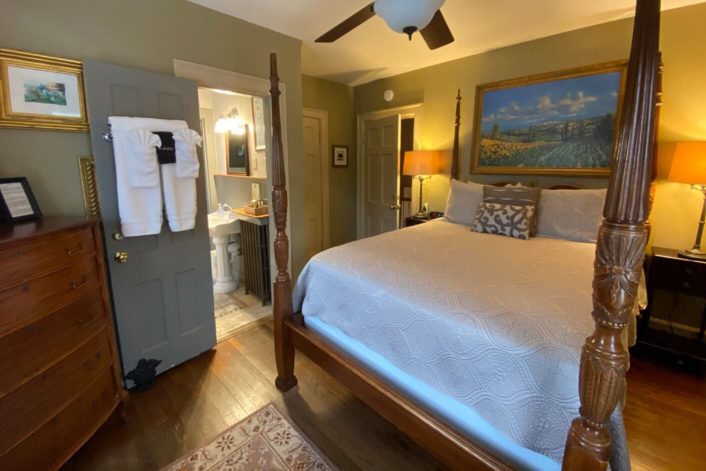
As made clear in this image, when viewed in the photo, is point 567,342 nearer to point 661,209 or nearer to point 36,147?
point 661,209

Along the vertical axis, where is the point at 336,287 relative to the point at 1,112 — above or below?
below

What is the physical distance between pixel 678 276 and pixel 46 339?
136 inches

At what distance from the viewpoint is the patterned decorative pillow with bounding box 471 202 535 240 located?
2.41 meters

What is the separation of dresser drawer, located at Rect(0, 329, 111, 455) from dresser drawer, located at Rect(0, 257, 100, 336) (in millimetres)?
246

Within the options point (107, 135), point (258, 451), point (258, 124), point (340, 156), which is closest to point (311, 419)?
point (258, 451)

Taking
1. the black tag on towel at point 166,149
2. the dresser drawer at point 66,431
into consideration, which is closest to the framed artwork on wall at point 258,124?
the black tag on towel at point 166,149

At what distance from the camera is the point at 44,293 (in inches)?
51.9

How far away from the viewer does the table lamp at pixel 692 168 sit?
2027 mm

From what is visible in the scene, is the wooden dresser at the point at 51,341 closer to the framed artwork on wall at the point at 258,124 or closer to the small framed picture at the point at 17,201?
the small framed picture at the point at 17,201

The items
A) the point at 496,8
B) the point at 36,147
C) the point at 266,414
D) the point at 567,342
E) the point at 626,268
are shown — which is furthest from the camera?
the point at 496,8

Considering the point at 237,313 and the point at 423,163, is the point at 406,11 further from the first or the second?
the point at 237,313

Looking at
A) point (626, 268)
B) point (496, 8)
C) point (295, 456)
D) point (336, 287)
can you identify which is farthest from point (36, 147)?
point (496, 8)

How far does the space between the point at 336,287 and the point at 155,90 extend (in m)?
1.57

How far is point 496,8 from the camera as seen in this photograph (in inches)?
90.5
